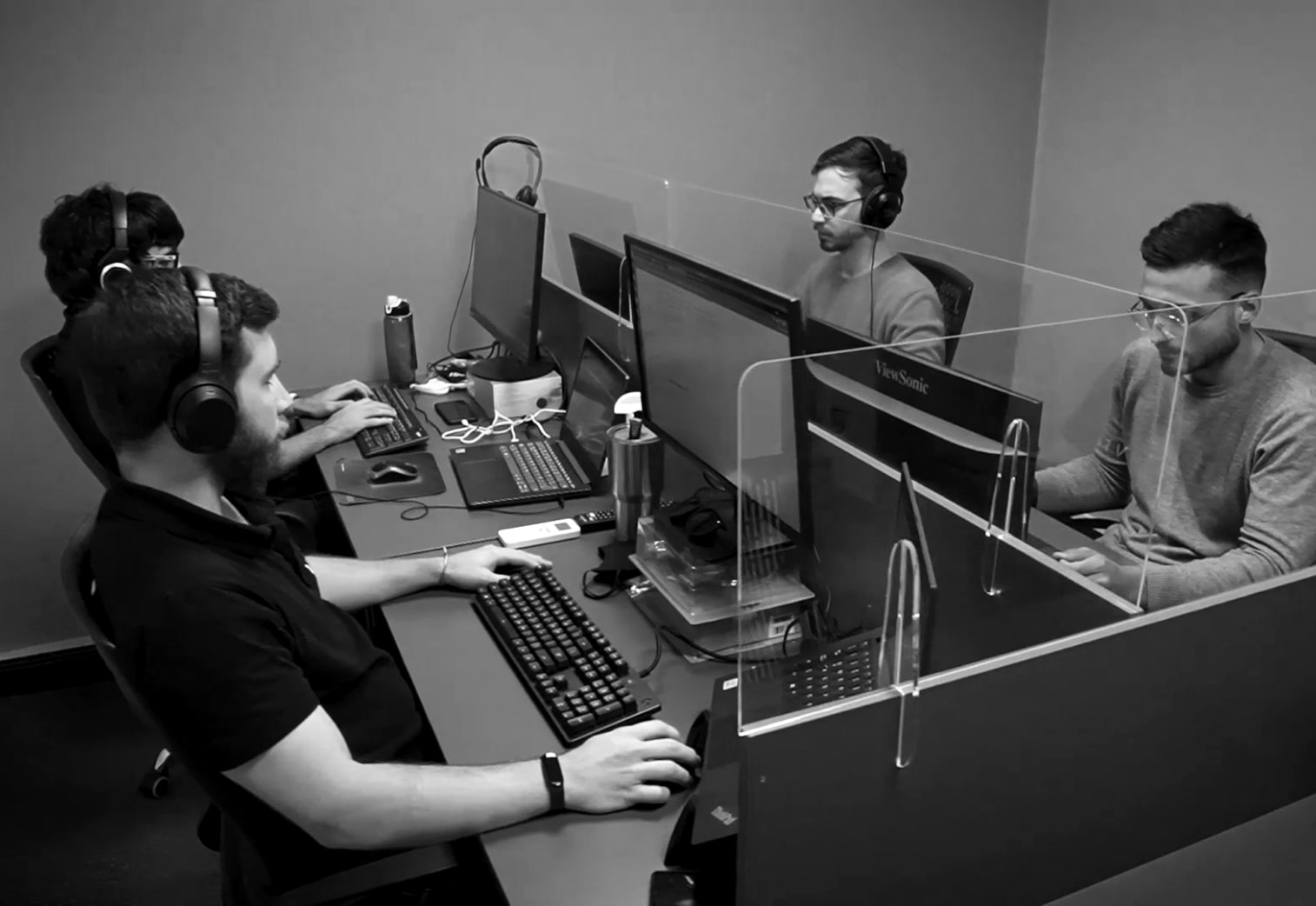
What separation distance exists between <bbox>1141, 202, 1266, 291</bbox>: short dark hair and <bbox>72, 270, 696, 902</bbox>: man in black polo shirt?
1.24m

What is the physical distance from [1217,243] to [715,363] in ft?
3.06

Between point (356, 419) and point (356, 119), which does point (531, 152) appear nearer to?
point (356, 119)

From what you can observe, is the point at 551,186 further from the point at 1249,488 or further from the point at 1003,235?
the point at 1249,488

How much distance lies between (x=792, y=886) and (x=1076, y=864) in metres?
0.35

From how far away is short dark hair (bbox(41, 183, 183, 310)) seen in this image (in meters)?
2.14

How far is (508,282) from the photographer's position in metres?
2.36

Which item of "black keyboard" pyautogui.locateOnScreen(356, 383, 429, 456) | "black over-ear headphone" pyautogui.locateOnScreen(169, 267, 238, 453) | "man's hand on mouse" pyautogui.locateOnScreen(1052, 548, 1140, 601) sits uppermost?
"black over-ear headphone" pyautogui.locateOnScreen(169, 267, 238, 453)

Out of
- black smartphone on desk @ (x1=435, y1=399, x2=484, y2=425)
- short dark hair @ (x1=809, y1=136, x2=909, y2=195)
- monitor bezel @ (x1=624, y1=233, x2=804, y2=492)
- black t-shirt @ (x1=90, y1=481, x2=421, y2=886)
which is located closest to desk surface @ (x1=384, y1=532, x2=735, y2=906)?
black t-shirt @ (x1=90, y1=481, x2=421, y2=886)

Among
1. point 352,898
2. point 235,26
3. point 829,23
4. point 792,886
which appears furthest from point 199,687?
point 829,23

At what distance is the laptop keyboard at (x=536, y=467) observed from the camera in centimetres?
203

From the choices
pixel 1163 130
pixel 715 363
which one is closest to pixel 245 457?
pixel 715 363

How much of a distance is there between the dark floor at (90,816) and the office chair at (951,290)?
78.4 inches

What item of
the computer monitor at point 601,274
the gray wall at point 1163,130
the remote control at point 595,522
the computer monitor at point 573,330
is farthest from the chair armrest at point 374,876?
the gray wall at point 1163,130

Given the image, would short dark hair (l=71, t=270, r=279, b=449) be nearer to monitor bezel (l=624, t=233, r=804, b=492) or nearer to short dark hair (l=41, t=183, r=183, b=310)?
monitor bezel (l=624, t=233, r=804, b=492)
